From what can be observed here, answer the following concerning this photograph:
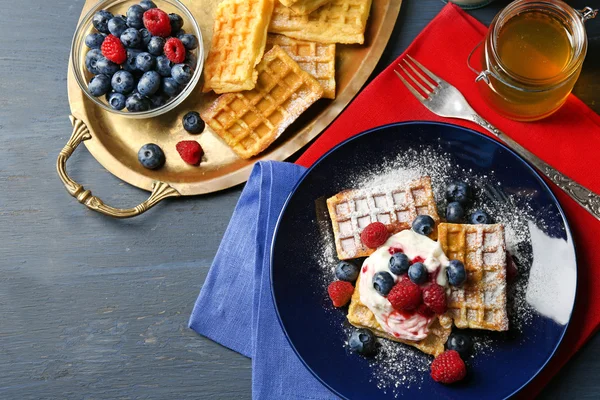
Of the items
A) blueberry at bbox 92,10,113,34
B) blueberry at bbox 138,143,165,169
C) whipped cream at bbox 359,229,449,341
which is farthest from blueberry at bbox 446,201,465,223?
blueberry at bbox 92,10,113,34

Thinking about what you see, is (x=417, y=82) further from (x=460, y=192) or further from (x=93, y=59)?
(x=93, y=59)

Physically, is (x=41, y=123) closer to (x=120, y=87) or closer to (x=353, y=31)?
(x=120, y=87)

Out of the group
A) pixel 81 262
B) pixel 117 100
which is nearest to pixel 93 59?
pixel 117 100

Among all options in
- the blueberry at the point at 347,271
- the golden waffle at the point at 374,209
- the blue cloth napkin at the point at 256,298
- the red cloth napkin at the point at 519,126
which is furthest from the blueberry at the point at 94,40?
the blueberry at the point at 347,271

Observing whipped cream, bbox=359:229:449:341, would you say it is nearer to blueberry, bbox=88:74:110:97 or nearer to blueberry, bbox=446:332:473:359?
blueberry, bbox=446:332:473:359

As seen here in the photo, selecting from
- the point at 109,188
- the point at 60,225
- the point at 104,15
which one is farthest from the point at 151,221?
the point at 104,15
